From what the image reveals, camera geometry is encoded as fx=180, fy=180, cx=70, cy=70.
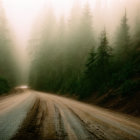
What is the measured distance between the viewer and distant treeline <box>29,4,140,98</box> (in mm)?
20895

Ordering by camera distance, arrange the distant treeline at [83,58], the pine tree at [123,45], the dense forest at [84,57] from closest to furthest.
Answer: the dense forest at [84,57] < the distant treeline at [83,58] < the pine tree at [123,45]

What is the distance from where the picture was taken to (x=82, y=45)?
152ft

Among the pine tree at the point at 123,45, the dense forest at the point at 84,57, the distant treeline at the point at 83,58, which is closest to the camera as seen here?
the dense forest at the point at 84,57

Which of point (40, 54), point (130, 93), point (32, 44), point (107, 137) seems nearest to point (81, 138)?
point (107, 137)

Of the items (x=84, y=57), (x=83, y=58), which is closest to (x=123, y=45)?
(x=84, y=57)

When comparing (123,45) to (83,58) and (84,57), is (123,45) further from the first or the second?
(83,58)

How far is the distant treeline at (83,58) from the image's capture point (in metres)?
20.9

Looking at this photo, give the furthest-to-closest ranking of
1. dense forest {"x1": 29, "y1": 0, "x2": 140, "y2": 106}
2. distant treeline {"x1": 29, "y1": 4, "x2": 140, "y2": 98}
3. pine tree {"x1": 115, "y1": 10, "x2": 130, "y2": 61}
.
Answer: pine tree {"x1": 115, "y1": 10, "x2": 130, "y2": 61} → distant treeline {"x1": 29, "y1": 4, "x2": 140, "y2": 98} → dense forest {"x1": 29, "y1": 0, "x2": 140, "y2": 106}

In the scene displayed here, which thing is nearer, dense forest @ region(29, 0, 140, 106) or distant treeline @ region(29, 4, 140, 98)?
dense forest @ region(29, 0, 140, 106)

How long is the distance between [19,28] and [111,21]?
55.1 meters

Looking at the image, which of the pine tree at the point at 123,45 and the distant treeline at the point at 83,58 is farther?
the pine tree at the point at 123,45

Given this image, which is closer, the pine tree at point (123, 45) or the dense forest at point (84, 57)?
the dense forest at point (84, 57)

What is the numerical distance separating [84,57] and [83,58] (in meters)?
0.34

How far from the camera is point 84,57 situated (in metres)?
42.1
